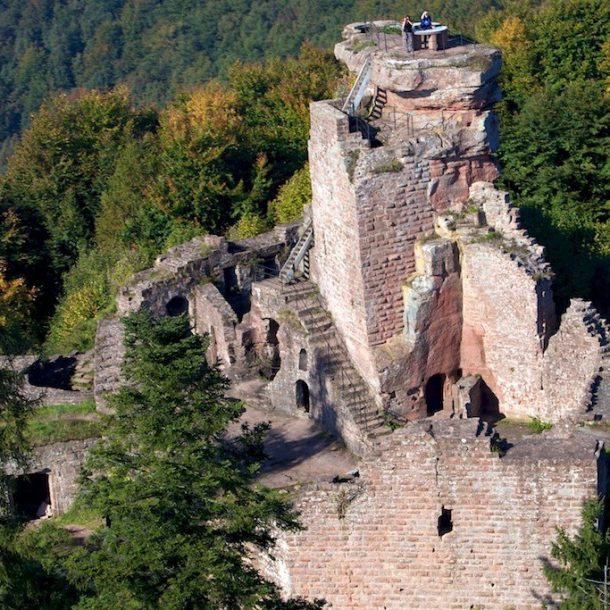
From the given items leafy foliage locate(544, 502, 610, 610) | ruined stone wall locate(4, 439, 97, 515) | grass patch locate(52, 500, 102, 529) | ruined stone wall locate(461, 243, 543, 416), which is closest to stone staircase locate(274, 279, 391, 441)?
ruined stone wall locate(461, 243, 543, 416)

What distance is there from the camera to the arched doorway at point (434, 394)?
31422 millimetres

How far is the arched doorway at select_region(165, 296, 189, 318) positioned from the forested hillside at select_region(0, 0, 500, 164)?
44.3 meters

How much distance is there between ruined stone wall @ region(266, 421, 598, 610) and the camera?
77.6 ft

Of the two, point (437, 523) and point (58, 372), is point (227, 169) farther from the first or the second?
point (437, 523)

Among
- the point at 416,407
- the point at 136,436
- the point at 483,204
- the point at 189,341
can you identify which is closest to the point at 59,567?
the point at 136,436

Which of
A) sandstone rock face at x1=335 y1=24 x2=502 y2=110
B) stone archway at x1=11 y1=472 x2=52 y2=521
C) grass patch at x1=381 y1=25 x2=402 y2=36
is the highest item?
grass patch at x1=381 y1=25 x2=402 y2=36

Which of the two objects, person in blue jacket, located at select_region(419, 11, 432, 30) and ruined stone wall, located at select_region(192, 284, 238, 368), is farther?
ruined stone wall, located at select_region(192, 284, 238, 368)

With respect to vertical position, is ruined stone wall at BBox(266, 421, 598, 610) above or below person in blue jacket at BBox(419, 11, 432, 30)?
below

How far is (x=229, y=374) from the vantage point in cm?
3453

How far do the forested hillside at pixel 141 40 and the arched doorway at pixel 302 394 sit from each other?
48050mm

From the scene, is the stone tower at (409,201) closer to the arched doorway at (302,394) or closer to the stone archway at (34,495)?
the arched doorway at (302,394)

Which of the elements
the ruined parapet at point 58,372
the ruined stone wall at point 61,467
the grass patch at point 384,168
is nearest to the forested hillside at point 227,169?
the ruined parapet at point 58,372

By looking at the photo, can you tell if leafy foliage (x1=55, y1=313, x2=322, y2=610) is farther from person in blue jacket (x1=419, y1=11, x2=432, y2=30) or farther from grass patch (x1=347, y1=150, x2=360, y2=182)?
person in blue jacket (x1=419, y1=11, x2=432, y2=30)

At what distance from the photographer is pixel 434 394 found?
31641 mm
